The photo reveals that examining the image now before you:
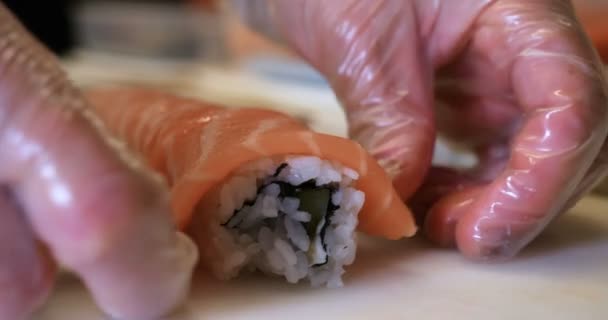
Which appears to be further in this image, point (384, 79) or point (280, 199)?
point (384, 79)

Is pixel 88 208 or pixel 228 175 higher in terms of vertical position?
pixel 88 208

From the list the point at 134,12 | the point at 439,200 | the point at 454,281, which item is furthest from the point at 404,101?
the point at 134,12

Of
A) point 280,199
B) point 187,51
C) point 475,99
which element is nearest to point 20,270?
point 280,199

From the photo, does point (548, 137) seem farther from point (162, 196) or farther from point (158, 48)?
point (158, 48)

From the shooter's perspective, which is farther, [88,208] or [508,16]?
[508,16]

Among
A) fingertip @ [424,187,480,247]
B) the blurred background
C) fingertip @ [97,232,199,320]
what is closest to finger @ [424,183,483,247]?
fingertip @ [424,187,480,247]

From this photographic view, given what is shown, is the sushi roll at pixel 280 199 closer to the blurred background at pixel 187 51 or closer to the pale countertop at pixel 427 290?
the pale countertop at pixel 427 290

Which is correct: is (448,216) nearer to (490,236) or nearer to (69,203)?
(490,236)

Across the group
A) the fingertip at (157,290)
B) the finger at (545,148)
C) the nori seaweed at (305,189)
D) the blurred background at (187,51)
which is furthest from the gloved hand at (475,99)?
the blurred background at (187,51)
